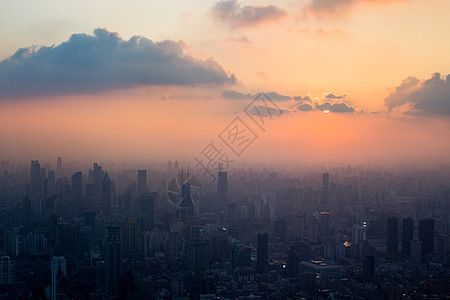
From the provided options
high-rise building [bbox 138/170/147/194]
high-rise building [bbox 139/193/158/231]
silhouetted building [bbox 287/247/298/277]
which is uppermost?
high-rise building [bbox 138/170/147/194]

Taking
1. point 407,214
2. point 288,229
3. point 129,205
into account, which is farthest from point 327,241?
point 129,205

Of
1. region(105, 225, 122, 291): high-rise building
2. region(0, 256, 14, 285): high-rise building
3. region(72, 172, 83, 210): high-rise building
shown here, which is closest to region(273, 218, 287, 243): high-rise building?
region(105, 225, 122, 291): high-rise building

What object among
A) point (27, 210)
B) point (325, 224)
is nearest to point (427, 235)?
point (325, 224)

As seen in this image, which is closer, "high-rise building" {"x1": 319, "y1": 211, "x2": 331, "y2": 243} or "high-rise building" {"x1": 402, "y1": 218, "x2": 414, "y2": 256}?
"high-rise building" {"x1": 402, "y1": 218, "x2": 414, "y2": 256}

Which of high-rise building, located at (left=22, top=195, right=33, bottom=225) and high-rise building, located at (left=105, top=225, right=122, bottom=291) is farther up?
high-rise building, located at (left=22, top=195, right=33, bottom=225)

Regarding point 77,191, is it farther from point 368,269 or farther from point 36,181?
point 368,269

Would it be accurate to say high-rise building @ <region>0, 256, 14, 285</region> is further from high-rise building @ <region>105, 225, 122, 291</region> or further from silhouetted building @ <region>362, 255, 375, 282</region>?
silhouetted building @ <region>362, 255, 375, 282</region>
